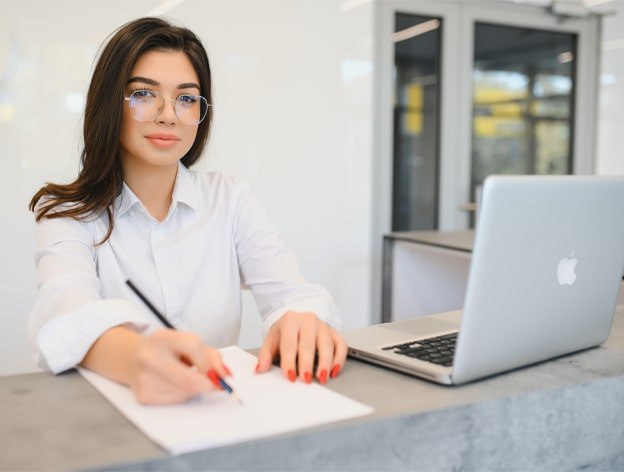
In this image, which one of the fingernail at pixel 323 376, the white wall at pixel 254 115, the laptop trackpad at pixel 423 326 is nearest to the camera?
the fingernail at pixel 323 376

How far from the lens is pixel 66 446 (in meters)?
0.67

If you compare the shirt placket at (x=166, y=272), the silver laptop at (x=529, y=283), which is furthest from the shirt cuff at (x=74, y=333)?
the shirt placket at (x=166, y=272)

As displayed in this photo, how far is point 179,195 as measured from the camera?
1466 millimetres

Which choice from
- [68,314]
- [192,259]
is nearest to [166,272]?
[192,259]

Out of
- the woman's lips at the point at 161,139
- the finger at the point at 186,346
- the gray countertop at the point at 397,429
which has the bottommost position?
the gray countertop at the point at 397,429

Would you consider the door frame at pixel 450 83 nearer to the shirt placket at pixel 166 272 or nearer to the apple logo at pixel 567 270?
the shirt placket at pixel 166 272

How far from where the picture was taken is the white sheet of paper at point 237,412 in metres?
0.67

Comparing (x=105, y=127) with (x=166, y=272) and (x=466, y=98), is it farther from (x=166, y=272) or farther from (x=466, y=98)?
(x=466, y=98)

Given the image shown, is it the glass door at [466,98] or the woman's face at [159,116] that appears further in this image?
the glass door at [466,98]

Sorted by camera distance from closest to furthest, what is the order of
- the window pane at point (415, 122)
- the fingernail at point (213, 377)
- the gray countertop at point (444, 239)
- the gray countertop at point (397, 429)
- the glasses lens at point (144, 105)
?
the gray countertop at point (397, 429)
the fingernail at point (213, 377)
the glasses lens at point (144, 105)
the gray countertop at point (444, 239)
the window pane at point (415, 122)

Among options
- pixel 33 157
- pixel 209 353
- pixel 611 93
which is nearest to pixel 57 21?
pixel 33 157

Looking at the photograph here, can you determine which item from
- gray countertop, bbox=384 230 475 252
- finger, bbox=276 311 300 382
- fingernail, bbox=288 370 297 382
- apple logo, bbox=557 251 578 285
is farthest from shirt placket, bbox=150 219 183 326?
gray countertop, bbox=384 230 475 252

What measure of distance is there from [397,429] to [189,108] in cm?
87

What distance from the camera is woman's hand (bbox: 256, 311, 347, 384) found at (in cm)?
91
